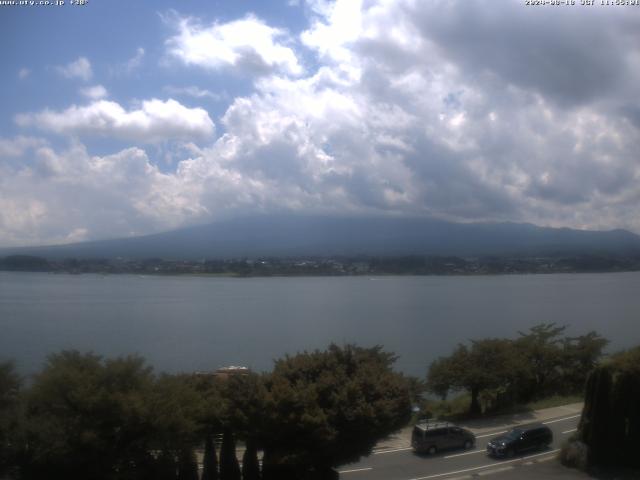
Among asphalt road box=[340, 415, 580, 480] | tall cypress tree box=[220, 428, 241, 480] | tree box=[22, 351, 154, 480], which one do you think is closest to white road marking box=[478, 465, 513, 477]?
asphalt road box=[340, 415, 580, 480]

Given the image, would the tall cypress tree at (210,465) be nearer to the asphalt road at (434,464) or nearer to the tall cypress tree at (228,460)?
the tall cypress tree at (228,460)

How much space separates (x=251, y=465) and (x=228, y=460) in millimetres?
497

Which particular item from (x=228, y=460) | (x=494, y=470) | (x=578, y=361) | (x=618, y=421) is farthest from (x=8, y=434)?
(x=578, y=361)

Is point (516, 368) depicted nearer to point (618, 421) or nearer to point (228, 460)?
point (618, 421)

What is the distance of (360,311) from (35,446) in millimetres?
53719

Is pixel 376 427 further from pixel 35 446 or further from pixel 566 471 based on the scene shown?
pixel 35 446

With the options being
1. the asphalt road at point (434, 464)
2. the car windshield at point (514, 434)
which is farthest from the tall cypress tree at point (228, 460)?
the car windshield at point (514, 434)

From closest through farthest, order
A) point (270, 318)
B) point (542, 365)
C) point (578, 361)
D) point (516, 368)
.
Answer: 1. point (516, 368)
2. point (542, 365)
3. point (578, 361)
4. point (270, 318)

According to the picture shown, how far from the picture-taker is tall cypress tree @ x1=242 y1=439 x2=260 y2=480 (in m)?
12.8

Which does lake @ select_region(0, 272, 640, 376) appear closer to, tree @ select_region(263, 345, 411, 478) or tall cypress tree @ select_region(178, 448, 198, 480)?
tree @ select_region(263, 345, 411, 478)

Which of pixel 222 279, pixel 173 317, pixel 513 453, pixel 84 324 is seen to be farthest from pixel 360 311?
pixel 222 279

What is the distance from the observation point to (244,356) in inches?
1495

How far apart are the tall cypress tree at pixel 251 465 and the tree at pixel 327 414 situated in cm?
21

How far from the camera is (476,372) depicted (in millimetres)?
23328
